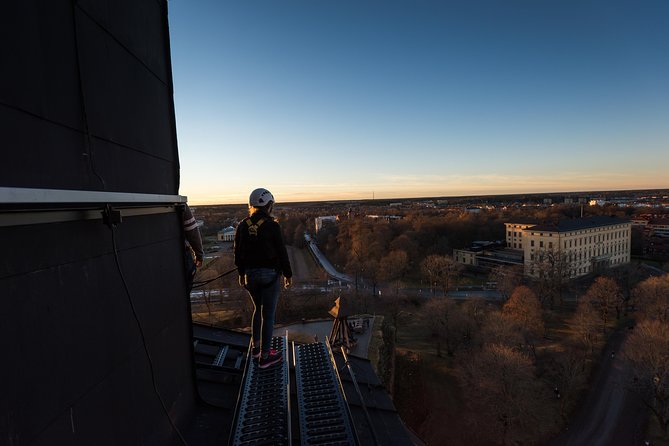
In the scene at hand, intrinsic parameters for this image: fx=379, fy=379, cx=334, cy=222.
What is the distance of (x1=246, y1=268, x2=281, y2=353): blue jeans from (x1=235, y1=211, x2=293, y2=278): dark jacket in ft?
0.26

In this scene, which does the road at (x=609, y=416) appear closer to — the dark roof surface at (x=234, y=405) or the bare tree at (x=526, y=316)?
the bare tree at (x=526, y=316)

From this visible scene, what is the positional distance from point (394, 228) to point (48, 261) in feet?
199

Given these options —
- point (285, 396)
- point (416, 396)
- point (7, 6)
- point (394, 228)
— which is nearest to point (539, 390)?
point (416, 396)

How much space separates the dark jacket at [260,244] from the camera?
4039 mm

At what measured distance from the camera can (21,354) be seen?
157 centimetres

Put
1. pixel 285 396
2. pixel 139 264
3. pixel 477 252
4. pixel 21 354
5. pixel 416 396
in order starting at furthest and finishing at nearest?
1. pixel 477 252
2. pixel 416 396
3. pixel 285 396
4. pixel 139 264
5. pixel 21 354

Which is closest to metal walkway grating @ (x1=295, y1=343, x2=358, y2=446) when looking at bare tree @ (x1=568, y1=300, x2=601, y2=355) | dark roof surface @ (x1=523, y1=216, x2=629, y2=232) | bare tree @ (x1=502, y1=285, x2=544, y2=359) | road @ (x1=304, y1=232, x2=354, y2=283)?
bare tree @ (x1=502, y1=285, x2=544, y2=359)

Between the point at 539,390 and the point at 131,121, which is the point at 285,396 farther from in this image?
the point at 539,390

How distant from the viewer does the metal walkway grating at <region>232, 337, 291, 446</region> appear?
299 centimetres

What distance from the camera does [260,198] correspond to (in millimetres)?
4098

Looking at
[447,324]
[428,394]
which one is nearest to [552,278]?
[447,324]

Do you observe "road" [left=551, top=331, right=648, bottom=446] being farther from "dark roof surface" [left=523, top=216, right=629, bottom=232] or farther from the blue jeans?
"dark roof surface" [left=523, top=216, right=629, bottom=232]

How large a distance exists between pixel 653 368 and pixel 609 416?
2972mm

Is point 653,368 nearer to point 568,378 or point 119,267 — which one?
point 568,378
